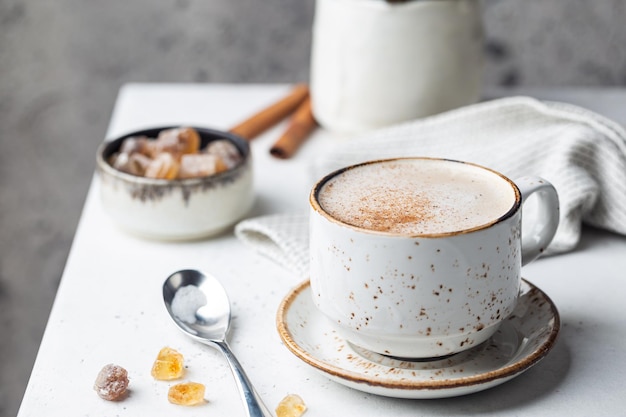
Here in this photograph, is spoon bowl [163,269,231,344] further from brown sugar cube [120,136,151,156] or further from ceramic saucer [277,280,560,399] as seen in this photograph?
brown sugar cube [120,136,151,156]

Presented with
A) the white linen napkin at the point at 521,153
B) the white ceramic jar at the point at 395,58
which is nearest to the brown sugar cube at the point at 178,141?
the white linen napkin at the point at 521,153

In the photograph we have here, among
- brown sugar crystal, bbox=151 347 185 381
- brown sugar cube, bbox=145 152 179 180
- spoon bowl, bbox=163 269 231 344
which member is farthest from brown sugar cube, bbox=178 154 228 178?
brown sugar crystal, bbox=151 347 185 381

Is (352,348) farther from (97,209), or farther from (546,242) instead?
(97,209)

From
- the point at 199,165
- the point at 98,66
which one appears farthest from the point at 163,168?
the point at 98,66

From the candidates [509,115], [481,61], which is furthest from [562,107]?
[481,61]

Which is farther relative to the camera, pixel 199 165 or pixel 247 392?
pixel 199 165

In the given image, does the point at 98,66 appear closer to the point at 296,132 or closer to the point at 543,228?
the point at 296,132

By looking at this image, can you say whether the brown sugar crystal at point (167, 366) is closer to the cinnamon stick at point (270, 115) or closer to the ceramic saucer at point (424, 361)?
the ceramic saucer at point (424, 361)
